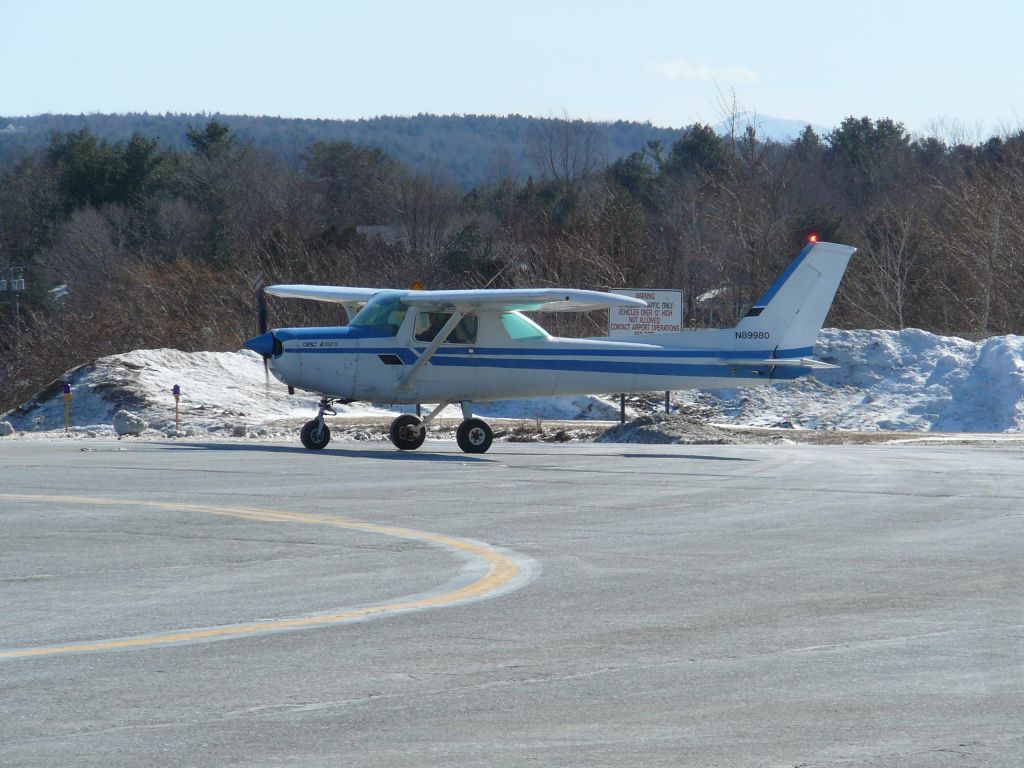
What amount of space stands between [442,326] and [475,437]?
6.13ft

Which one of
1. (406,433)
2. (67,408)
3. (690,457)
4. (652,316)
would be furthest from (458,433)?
(67,408)

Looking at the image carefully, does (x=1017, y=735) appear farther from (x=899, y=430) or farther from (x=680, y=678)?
(x=899, y=430)

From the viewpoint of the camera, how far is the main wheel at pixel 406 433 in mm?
22156

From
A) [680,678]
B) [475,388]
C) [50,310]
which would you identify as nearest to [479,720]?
[680,678]

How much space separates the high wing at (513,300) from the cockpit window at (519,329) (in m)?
0.24

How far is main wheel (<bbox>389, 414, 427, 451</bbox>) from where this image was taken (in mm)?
22156

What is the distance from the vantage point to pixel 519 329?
73.1 feet

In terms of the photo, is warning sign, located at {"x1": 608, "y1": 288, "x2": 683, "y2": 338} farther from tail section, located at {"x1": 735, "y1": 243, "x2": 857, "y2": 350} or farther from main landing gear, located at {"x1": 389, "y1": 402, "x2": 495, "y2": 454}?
main landing gear, located at {"x1": 389, "y1": 402, "x2": 495, "y2": 454}

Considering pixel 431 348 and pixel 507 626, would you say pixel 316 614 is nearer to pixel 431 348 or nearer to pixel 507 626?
pixel 507 626

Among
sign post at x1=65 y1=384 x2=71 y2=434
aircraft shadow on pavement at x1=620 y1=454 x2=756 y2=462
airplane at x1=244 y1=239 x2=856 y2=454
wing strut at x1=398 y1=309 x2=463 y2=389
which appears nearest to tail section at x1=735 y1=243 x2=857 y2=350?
airplane at x1=244 y1=239 x2=856 y2=454

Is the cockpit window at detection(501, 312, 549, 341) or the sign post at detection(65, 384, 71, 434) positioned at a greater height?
the cockpit window at detection(501, 312, 549, 341)

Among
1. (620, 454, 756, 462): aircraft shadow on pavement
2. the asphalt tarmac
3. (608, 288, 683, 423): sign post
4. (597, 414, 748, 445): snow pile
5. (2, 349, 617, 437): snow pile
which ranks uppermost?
(608, 288, 683, 423): sign post

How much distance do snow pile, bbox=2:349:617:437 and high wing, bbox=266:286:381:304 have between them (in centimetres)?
380

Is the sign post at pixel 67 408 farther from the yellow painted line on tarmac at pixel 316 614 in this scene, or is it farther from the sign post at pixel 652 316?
the yellow painted line on tarmac at pixel 316 614
